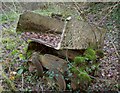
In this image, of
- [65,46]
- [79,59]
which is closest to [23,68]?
[65,46]

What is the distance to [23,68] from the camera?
4066 millimetres

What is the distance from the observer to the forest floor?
12.3ft

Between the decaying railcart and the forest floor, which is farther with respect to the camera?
the forest floor

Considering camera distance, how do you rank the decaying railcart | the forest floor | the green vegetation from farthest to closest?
the forest floor, the decaying railcart, the green vegetation

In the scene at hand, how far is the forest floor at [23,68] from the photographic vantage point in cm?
375

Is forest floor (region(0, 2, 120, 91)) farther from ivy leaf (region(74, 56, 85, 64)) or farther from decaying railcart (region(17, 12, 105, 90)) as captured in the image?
ivy leaf (region(74, 56, 85, 64))

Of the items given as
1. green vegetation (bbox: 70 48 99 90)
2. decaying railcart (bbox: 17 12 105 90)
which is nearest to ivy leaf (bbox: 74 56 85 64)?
green vegetation (bbox: 70 48 99 90)

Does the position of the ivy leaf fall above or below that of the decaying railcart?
below

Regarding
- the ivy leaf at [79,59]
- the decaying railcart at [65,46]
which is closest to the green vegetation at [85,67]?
the ivy leaf at [79,59]

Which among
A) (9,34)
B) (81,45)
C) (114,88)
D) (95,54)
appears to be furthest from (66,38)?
(9,34)

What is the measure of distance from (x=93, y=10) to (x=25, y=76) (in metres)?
3.64

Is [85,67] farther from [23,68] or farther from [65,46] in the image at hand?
[23,68]

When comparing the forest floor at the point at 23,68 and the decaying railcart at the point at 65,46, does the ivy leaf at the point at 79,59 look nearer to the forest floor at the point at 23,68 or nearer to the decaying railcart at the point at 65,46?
the decaying railcart at the point at 65,46

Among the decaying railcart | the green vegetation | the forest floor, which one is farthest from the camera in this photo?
the forest floor
